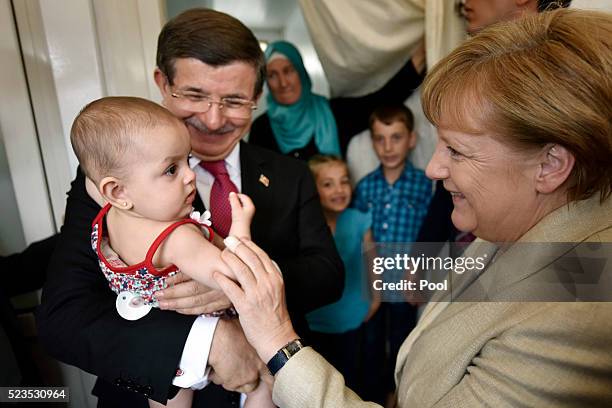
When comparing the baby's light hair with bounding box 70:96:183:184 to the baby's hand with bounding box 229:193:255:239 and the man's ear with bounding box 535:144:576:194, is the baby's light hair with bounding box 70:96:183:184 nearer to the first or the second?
the baby's hand with bounding box 229:193:255:239

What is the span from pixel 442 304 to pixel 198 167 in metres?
0.78

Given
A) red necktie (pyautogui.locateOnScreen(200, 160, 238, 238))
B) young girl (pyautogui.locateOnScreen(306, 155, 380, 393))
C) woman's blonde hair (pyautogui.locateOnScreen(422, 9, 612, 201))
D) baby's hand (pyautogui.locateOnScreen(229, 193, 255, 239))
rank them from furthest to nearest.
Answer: young girl (pyautogui.locateOnScreen(306, 155, 380, 393)) → red necktie (pyautogui.locateOnScreen(200, 160, 238, 238)) → baby's hand (pyautogui.locateOnScreen(229, 193, 255, 239)) → woman's blonde hair (pyautogui.locateOnScreen(422, 9, 612, 201))

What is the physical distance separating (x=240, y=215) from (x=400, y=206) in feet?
5.00

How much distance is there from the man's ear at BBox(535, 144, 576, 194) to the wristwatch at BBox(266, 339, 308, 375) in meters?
0.55

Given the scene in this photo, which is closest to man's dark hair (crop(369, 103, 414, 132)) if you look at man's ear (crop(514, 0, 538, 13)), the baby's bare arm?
man's ear (crop(514, 0, 538, 13))

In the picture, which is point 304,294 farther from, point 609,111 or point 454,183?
point 609,111

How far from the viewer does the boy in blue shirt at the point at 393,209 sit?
2.27 metres

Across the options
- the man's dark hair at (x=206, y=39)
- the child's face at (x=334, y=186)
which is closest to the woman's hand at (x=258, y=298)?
the man's dark hair at (x=206, y=39)

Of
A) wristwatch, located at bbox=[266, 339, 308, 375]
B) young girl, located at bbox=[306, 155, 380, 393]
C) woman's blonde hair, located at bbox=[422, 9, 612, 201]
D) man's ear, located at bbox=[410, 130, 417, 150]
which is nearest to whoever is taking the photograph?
woman's blonde hair, located at bbox=[422, 9, 612, 201]

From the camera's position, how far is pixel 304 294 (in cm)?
116

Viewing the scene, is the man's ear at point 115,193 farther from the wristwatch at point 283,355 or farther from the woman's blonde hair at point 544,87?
the woman's blonde hair at point 544,87

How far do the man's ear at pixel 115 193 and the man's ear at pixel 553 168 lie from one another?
838mm

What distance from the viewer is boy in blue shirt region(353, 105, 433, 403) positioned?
227 centimetres

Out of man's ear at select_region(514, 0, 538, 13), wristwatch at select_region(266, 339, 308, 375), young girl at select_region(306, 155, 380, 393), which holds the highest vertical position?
man's ear at select_region(514, 0, 538, 13)
